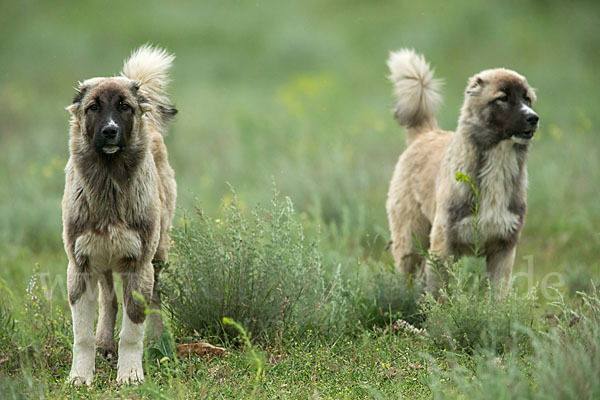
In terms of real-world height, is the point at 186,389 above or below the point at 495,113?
below

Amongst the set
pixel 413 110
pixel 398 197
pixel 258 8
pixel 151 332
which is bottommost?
pixel 151 332

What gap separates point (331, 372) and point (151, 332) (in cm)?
147

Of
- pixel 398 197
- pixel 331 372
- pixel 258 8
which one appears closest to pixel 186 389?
pixel 331 372

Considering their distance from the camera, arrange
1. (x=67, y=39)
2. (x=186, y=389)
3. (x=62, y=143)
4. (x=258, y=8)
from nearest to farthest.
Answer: (x=186, y=389) → (x=62, y=143) → (x=67, y=39) → (x=258, y=8)

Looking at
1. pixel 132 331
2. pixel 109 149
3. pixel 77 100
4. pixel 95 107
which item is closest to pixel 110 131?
pixel 109 149

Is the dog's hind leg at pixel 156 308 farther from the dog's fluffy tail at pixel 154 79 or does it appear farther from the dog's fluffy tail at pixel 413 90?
the dog's fluffy tail at pixel 413 90

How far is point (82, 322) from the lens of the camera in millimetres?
4816

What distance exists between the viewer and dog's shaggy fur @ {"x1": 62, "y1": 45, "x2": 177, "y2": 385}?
15.8ft

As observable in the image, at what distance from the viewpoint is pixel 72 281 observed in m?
4.87

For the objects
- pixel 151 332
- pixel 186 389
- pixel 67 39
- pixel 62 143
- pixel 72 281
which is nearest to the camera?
pixel 186 389

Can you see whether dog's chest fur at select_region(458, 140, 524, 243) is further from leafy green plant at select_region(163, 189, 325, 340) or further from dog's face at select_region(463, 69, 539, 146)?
leafy green plant at select_region(163, 189, 325, 340)

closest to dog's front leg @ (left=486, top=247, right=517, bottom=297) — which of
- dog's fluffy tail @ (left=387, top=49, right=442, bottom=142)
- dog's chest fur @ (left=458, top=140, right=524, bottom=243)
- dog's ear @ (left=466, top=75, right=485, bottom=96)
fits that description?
dog's chest fur @ (left=458, top=140, right=524, bottom=243)

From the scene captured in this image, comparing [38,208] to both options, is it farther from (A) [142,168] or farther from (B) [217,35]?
(B) [217,35]

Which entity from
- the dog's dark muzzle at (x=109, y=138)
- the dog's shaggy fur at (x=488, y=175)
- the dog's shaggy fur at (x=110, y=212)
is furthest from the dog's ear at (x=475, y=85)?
the dog's dark muzzle at (x=109, y=138)
